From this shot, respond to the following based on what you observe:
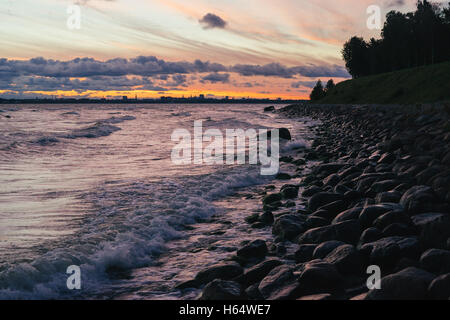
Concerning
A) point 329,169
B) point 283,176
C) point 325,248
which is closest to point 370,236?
point 325,248

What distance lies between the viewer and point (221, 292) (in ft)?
12.4

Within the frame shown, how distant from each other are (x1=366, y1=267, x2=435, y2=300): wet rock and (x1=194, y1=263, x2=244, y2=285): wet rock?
1.63 metres

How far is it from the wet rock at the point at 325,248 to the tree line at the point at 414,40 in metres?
63.6

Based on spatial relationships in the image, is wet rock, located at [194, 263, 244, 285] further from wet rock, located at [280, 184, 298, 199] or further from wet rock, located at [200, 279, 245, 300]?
wet rock, located at [280, 184, 298, 199]

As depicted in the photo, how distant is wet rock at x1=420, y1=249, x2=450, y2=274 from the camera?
11.2 feet

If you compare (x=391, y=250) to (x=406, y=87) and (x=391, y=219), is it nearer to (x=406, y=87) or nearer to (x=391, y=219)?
(x=391, y=219)

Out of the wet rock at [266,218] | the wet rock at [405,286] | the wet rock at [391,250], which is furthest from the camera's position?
the wet rock at [266,218]

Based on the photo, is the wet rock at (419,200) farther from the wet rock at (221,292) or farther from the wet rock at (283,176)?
the wet rock at (283,176)

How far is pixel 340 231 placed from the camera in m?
4.88

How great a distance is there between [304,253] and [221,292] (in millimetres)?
1414

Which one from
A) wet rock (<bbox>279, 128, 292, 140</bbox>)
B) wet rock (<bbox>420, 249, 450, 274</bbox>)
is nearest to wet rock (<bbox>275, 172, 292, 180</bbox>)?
wet rock (<bbox>420, 249, 450, 274</bbox>)

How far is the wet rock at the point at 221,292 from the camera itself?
3748mm

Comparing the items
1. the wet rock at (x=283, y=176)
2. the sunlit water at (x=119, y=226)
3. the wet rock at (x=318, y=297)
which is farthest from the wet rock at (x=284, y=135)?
the wet rock at (x=318, y=297)
